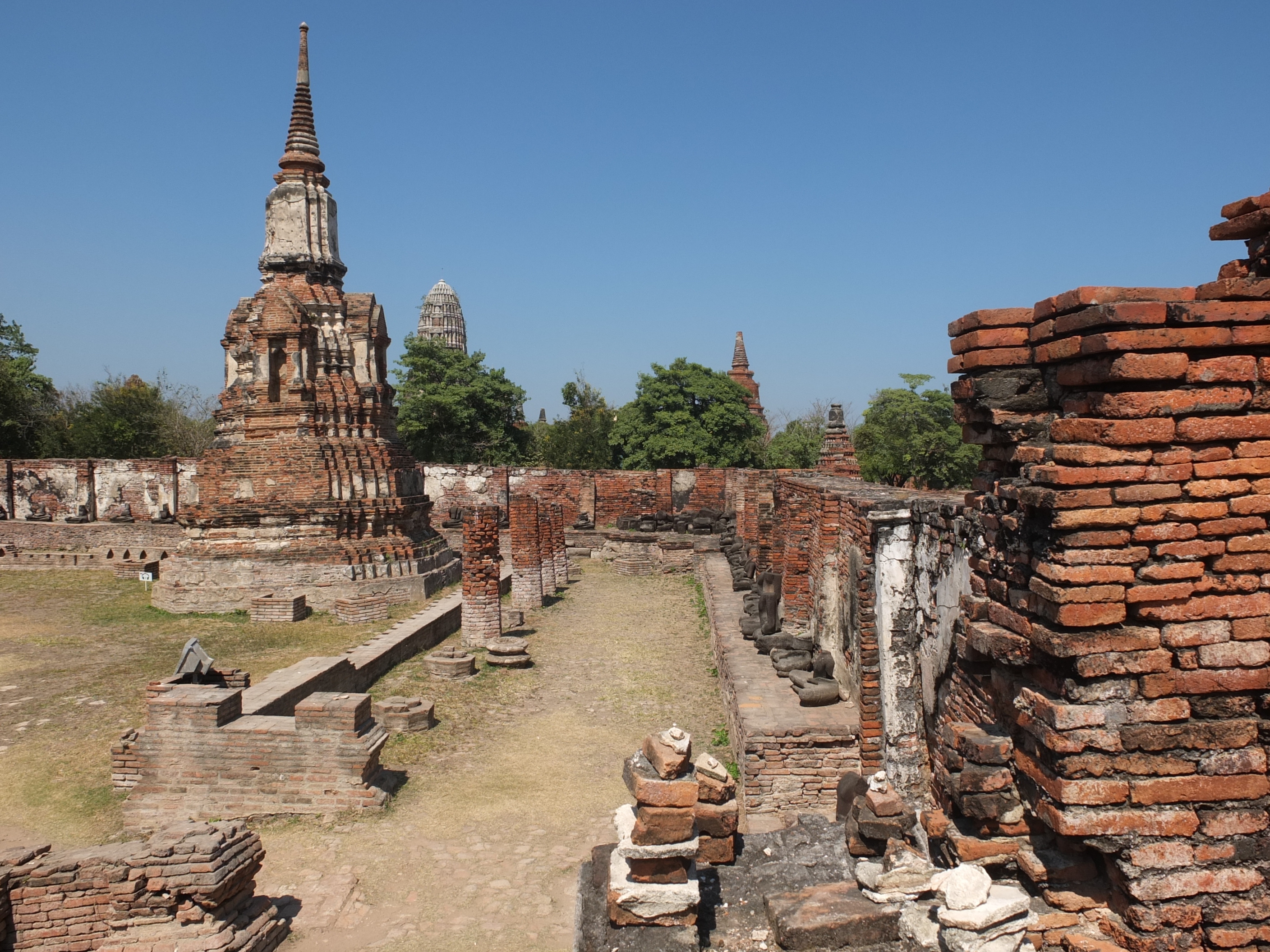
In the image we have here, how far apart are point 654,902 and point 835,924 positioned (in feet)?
2.53

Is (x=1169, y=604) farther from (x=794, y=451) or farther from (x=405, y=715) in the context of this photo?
(x=794, y=451)

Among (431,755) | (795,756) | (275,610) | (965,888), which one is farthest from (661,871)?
(275,610)

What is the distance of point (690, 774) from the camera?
4113 millimetres

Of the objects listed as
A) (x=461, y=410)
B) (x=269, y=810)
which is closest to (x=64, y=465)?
(x=461, y=410)

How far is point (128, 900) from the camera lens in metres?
5.09

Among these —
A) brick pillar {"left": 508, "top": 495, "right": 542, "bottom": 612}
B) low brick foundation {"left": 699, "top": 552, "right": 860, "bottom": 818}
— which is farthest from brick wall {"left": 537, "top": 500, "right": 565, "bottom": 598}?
low brick foundation {"left": 699, "top": 552, "right": 860, "bottom": 818}

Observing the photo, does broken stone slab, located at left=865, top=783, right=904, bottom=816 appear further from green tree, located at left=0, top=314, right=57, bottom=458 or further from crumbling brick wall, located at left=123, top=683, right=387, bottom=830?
green tree, located at left=0, top=314, right=57, bottom=458

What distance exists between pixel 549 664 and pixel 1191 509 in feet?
33.2

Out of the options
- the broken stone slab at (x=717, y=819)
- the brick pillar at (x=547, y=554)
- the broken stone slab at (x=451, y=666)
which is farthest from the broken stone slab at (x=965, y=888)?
the brick pillar at (x=547, y=554)

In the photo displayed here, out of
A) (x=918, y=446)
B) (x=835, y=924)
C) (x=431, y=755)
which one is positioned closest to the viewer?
(x=835, y=924)

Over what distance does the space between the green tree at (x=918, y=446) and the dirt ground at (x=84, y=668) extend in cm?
2006

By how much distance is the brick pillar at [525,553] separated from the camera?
51.3 ft

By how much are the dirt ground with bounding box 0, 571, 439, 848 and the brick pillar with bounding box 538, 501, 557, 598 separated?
2661 millimetres

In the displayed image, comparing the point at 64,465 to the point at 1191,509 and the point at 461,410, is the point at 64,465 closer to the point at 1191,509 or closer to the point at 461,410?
the point at 461,410
